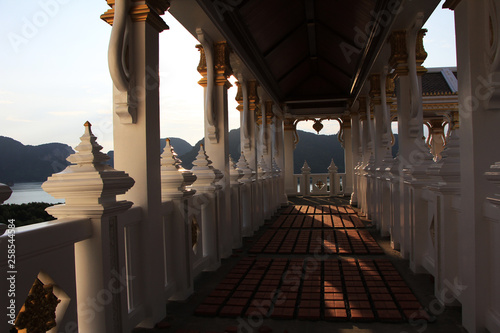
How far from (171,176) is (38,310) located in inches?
79.7

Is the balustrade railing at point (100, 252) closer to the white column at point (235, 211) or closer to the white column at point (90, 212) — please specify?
the white column at point (90, 212)

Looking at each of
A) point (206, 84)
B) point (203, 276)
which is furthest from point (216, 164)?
point (203, 276)

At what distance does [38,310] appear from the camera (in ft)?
6.49

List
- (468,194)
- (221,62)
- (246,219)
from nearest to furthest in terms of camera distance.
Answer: (468,194) → (221,62) → (246,219)

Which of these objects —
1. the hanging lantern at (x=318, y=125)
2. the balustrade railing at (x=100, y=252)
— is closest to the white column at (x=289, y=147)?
the hanging lantern at (x=318, y=125)

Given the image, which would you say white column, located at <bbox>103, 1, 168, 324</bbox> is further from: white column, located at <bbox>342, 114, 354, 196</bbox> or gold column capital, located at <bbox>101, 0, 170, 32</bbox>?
white column, located at <bbox>342, 114, 354, 196</bbox>

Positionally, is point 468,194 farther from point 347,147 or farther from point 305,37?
point 347,147

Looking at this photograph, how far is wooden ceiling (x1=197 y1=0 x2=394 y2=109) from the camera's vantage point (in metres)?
5.99

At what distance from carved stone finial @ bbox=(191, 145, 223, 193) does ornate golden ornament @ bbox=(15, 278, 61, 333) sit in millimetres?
2874

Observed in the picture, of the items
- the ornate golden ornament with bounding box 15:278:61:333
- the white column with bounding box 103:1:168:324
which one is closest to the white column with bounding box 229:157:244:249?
the white column with bounding box 103:1:168:324

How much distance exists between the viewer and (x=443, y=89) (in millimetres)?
15086

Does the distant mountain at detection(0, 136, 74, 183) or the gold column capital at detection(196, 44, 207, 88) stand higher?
the gold column capital at detection(196, 44, 207, 88)

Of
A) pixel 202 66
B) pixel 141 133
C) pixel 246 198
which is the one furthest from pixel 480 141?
pixel 246 198

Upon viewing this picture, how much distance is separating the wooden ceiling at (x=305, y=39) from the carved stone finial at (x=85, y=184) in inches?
107
